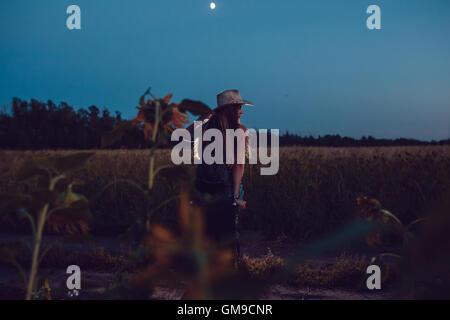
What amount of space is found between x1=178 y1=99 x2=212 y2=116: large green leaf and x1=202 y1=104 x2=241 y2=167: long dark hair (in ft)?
8.68

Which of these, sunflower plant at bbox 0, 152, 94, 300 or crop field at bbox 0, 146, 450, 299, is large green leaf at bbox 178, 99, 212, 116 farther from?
crop field at bbox 0, 146, 450, 299

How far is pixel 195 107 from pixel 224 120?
281 cm

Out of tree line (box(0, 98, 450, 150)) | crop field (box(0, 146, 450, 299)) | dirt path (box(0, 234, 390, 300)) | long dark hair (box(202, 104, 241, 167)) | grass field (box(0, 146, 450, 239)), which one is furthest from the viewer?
tree line (box(0, 98, 450, 150))

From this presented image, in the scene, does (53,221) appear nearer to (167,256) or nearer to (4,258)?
(4,258)

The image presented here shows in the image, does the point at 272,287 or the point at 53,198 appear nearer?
the point at 53,198

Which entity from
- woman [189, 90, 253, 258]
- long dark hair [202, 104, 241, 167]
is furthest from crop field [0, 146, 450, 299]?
long dark hair [202, 104, 241, 167]

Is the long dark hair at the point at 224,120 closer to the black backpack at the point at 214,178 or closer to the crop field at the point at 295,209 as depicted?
the black backpack at the point at 214,178

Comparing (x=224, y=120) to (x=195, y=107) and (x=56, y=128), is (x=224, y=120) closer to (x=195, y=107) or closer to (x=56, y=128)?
(x=195, y=107)

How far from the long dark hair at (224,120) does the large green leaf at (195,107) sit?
264 centimetres

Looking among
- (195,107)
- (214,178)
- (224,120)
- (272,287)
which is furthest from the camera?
(224,120)

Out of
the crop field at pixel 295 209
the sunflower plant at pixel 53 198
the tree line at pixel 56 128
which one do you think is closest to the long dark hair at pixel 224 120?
the crop field at pixel 295 209

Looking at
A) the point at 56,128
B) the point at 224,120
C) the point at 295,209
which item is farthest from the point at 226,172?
the point at 56,128

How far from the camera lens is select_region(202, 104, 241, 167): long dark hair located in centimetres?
346

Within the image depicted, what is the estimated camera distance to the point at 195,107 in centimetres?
73
